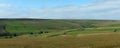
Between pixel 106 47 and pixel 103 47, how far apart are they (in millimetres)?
304

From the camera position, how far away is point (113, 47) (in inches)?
1291

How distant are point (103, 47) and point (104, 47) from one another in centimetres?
11

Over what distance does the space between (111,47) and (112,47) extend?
127 millimetres

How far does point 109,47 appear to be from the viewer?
33281 mm

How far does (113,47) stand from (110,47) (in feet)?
1.71

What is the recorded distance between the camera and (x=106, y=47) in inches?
1318

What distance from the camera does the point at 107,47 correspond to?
110 ft

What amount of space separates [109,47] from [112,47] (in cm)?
33

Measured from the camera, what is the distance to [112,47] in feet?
109

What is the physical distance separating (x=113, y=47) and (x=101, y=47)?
134 centimetres

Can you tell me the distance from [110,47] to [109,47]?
101 mm

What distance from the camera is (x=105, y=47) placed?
3344 cm

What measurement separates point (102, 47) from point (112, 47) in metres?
1.04

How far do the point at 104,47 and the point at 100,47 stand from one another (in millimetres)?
465
